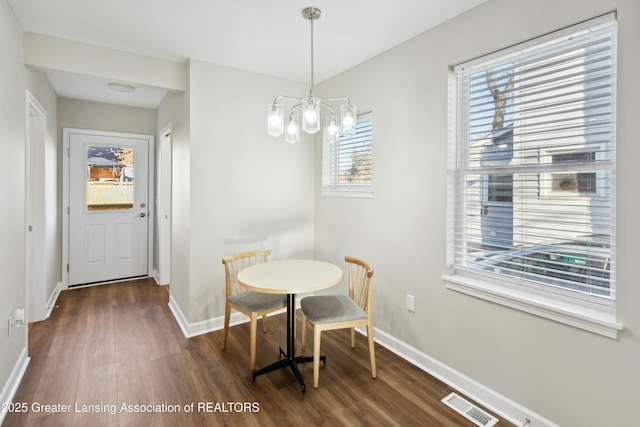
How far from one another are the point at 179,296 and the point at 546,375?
3.14 meters

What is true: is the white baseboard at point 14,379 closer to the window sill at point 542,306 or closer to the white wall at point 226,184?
the white wall at point 226,184

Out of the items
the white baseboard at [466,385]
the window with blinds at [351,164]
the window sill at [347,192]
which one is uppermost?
the window with blinds at [351,164]

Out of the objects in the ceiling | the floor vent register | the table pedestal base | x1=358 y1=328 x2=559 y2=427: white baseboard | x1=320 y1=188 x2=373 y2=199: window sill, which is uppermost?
the ceiling

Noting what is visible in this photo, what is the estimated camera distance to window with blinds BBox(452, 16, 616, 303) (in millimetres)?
1671

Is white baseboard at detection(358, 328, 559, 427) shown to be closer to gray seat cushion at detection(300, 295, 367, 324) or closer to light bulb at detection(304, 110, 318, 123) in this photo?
gray seat cushion at detection(300, 295, 367, 324)

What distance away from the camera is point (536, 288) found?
1920 mm

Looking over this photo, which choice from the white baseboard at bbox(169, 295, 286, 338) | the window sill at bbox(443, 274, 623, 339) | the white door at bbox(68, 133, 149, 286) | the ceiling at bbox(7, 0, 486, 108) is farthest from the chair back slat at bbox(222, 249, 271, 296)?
the white door at bbox(68, 133, 149, 286)

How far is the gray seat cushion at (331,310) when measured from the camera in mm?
2305

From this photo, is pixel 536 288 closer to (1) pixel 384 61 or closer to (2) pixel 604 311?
(2) pixel 604 311

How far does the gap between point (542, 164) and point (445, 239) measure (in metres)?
0.76

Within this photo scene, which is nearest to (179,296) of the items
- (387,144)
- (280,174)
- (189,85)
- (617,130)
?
(280,174)

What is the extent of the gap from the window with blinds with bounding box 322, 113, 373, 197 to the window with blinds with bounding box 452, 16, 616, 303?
36.3 inches

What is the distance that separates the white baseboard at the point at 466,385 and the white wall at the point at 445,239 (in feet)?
0.05

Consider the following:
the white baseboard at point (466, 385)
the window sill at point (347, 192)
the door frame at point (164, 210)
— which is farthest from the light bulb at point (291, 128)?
the door frame at point (164, 210)
